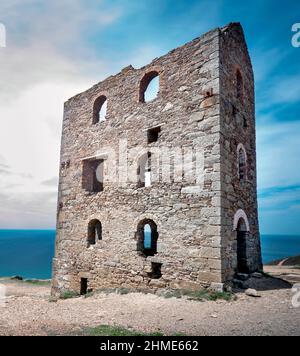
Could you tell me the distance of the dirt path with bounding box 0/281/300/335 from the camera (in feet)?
15.8

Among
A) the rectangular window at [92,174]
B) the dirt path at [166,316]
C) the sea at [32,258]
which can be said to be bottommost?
the sea at [32,258]

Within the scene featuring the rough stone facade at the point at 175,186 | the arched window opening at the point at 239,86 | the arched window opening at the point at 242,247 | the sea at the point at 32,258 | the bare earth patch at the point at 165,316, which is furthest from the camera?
the sea at the point at 32,258

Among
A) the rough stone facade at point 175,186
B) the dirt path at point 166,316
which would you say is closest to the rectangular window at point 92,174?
the rough stone facade at point 175,186

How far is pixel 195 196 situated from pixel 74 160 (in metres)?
6.25

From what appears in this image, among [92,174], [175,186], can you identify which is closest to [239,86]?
[175,186]

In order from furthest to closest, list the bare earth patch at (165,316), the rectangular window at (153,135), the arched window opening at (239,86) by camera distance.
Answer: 1. the arched window opening at (239,86)
2. the rectangular window at (153,135)
3. the bare earth patch at (165,316)

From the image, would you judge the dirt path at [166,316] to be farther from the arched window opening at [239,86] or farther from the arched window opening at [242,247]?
the arched window opening at [239,86]

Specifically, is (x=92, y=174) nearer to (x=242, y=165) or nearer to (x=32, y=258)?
(x=242, y=165)

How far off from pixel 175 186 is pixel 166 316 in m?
3.59

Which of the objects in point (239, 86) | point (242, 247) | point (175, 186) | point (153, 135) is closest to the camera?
point (175, 186)

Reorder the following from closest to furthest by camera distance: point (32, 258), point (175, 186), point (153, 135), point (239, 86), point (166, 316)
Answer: point (166, 316), point (175, 186), point (153, 135), point (239, 86), point (32, 258)

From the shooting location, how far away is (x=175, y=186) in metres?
8.16

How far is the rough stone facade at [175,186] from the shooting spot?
294 inches
